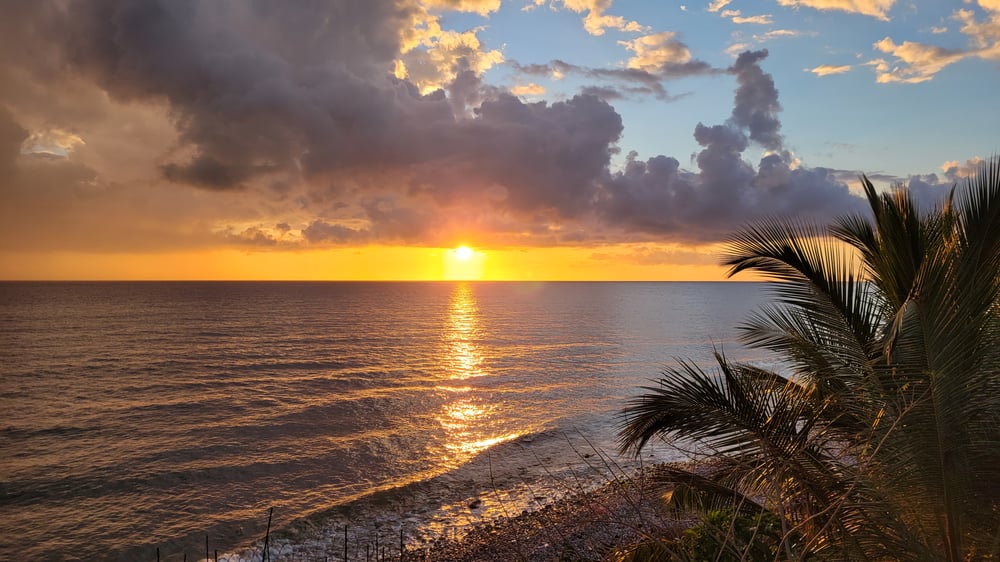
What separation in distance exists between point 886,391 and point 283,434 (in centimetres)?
2604

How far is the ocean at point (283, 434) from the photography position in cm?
1698

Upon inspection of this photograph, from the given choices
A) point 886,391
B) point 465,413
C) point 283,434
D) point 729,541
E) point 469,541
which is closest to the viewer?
point 886,391

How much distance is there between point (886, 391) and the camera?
17.1 ft

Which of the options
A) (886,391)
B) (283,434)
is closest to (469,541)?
(886,391)

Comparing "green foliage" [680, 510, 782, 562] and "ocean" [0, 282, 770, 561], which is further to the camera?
Answer: "ocean" [0, 282, 770, 561]

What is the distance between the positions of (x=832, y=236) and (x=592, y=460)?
19105 millimetres

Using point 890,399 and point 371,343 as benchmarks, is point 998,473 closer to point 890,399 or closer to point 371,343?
point 890,399

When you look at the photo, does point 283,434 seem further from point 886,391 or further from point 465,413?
point 886,391

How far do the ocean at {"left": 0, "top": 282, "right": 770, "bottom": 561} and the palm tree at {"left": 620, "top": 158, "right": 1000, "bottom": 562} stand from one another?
1741 mm

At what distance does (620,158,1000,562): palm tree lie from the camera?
4.71 metres

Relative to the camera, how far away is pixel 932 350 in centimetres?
465

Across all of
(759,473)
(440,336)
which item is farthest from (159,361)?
(759,473)

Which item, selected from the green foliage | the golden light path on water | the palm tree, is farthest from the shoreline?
the palm tree

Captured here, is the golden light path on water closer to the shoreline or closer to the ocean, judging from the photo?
the ocean
